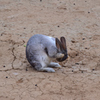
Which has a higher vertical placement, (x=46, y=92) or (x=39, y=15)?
(x=39, y=15)

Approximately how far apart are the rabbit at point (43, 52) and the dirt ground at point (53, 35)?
216 mm

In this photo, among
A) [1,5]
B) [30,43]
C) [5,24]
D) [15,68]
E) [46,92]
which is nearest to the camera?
[46,92]

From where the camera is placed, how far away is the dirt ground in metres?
3.98

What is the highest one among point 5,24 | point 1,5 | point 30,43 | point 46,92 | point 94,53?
point 1,5

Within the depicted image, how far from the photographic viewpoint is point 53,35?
702cm

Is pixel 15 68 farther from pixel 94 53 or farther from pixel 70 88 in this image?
pixel 94 53

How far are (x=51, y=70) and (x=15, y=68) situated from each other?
933mm

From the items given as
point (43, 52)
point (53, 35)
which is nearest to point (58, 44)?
point (43, 52)

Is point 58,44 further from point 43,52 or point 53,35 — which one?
point 53,35

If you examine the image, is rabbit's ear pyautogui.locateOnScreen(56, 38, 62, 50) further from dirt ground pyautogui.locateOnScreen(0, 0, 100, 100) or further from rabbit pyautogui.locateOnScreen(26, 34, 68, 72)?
dirt ground pyautogui.locateOnScreen(0, 0, 100, 100)

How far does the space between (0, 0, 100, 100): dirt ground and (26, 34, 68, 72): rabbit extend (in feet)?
0.71

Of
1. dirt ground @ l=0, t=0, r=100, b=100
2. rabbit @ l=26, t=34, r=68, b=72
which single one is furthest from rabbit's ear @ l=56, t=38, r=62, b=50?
dirt ground @ l=0, t=0, r=100, b=100

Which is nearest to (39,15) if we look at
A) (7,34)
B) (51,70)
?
(7,34)

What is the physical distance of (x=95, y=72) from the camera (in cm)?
491
